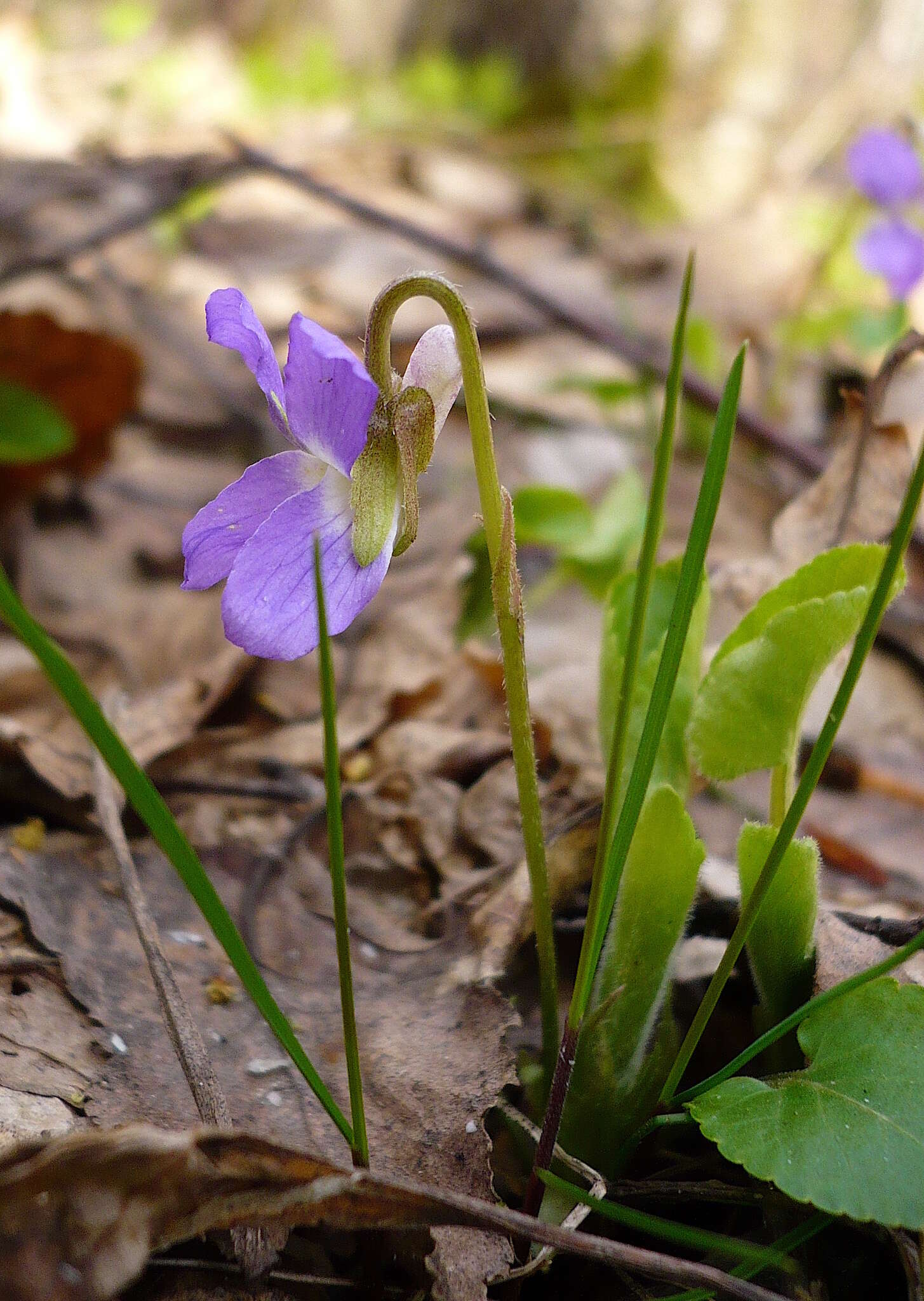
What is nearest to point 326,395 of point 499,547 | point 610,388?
point 499,547

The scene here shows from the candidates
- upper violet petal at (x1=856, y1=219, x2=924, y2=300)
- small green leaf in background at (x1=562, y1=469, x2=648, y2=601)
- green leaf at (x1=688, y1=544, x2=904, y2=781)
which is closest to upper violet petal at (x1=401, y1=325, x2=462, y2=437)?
green leaf at (x1=688, y1=544, x2=904, y2=781)

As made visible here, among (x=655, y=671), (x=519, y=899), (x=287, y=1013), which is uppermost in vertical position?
(x=655, y=671)

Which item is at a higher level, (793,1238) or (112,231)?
(112,231)

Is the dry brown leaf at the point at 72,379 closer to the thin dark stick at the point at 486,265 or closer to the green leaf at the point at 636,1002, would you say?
the thin dark stick at the point at 486,265

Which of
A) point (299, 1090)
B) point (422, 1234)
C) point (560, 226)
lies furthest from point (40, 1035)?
point (560, 226)

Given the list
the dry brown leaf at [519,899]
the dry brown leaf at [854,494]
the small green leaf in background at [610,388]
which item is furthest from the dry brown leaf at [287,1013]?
the small green leaf in background at [610,388]

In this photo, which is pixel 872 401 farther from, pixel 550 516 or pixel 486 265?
pixel 486 265
